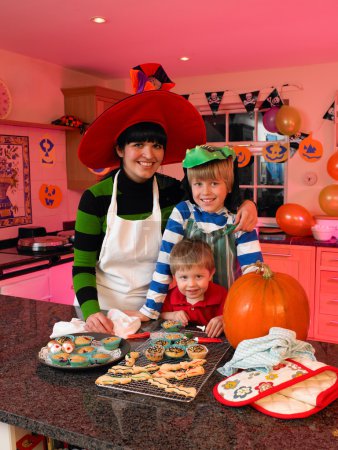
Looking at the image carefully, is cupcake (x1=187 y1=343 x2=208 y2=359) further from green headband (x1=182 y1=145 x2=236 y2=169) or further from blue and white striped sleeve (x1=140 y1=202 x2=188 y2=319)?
green headband (x1=182 y1=145 x2=236 y2=169)

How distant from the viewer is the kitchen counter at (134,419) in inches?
30.7

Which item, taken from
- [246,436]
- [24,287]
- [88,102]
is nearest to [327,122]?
[88,102]

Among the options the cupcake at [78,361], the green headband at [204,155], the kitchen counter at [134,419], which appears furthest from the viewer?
the green headband at [204,155]

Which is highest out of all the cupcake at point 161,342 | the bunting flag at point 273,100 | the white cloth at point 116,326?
the bunting flag at point 273,100

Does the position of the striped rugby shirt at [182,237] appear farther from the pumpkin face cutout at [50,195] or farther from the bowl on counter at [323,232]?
the pumpkin face cutout at [50,195]

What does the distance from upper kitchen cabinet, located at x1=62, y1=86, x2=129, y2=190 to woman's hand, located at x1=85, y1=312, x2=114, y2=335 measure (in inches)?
116

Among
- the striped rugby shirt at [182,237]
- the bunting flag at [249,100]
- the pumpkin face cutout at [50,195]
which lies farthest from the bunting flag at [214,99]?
the striped rugby shirt at [182,237]

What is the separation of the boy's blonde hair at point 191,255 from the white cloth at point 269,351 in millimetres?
433

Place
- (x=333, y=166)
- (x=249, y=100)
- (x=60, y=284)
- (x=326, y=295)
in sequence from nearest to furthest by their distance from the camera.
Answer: (x=60, y=284) → (x=326, y=295) → (x=333, y=166) → (x=249, y=100)

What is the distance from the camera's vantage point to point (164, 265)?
5.00 ft

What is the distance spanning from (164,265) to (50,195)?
2.78 m

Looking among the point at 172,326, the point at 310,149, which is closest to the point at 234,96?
the point at 310,149

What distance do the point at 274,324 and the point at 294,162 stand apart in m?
3.47

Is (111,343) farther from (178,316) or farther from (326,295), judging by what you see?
(326,295)
